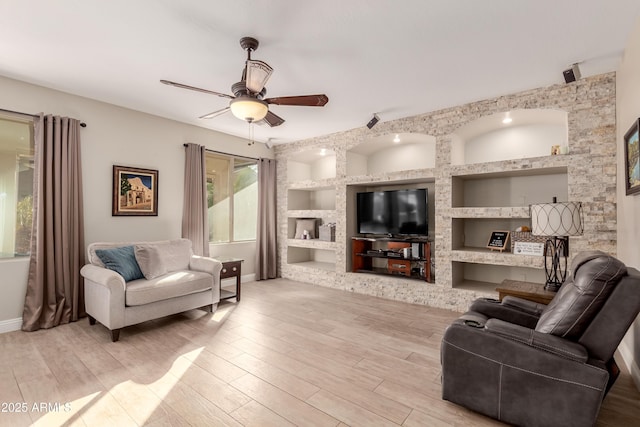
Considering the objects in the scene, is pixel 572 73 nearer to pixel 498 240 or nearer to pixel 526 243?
pixel 526 243

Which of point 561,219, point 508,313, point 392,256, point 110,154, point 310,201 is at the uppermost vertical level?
point 110,154

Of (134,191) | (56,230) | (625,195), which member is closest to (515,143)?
(625,195)

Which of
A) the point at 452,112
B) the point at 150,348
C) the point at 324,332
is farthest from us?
the point at 452,112

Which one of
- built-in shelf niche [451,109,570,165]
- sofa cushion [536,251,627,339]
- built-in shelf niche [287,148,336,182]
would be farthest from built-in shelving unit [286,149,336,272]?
sofa cushion [536,251,627,339]

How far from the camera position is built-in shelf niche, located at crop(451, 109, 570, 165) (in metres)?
3.82

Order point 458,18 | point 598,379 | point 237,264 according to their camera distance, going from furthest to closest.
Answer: point 237,264 < point 458,18 < point 598,379

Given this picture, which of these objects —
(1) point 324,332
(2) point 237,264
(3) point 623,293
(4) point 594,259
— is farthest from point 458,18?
(2) point 237,264

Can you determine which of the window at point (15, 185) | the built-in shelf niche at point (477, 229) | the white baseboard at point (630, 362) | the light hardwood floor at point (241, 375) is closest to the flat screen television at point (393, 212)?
the built-in shelf niche at point (477, 229)

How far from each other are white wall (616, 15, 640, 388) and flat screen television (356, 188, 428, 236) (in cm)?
208

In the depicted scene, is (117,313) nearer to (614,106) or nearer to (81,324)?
(81,324)

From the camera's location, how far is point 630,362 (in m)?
2.46

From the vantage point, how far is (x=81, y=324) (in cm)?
348

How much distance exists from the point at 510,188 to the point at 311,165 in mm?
3786

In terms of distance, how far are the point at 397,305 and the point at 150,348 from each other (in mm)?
3064
